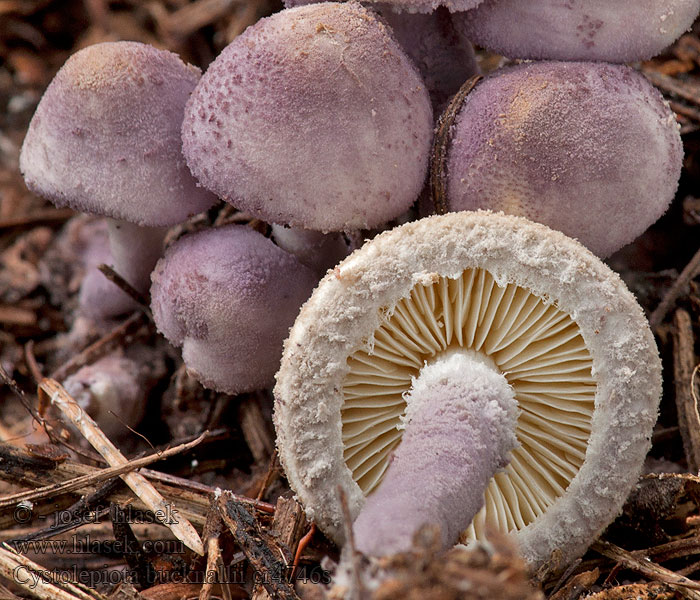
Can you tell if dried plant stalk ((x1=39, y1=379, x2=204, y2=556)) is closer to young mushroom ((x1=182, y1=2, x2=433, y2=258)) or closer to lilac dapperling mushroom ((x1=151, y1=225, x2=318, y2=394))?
lilac dapperling mushroom ((x1=151, y1=225, x2=318, y2=394))

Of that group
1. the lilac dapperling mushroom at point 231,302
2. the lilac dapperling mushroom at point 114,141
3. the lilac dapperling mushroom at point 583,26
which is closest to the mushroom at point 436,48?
the lilac dapperling mushroom at point 583,26

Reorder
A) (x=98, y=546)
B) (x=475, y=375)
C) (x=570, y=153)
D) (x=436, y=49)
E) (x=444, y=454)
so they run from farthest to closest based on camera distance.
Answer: (x=436, y=49) → (x=98, y=546) → (x=570, y=153) → (x=475, y=375) → (x=444, y=454)

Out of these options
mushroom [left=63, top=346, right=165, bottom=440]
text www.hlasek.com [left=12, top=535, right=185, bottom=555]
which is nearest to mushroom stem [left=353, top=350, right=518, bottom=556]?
text www.hlasek.com [left=12, top=535, right=185, bottom=555]

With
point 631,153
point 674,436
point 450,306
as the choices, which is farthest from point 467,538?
point 631,153

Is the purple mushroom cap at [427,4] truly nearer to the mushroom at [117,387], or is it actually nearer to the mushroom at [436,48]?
the mushroom at [436,48]

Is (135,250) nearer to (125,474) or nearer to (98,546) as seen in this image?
(125,474)

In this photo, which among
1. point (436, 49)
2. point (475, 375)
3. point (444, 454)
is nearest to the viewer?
point (444, 454)

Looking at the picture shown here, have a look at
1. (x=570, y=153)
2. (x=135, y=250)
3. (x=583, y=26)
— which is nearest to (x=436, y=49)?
(x=583, y=26)

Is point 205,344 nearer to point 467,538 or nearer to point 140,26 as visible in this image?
point 467,538
